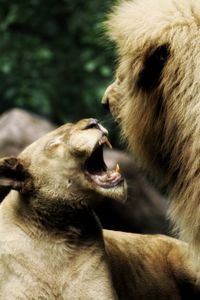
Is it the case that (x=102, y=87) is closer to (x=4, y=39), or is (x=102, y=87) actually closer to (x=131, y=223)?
(x=4, y=39)

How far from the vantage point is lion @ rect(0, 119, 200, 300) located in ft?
15.2

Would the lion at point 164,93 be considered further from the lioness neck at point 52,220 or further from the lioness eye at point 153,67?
the lioness neck at point 52,220

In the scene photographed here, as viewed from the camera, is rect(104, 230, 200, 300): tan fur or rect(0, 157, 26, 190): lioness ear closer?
rect(0, 157, 26, 190): lioness ear

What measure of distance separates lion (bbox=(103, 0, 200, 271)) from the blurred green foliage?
6352 millimetres

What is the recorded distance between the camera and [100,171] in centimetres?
483

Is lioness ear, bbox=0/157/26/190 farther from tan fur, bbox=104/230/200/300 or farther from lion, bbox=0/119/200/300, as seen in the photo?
tan fur, bbox=104/230/200/300

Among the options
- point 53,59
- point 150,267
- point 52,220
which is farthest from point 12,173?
point 53,59

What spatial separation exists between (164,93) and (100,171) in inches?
20.4

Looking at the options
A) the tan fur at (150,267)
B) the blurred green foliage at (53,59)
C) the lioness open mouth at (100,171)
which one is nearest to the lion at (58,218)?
the lioness open mouth at (100,171)

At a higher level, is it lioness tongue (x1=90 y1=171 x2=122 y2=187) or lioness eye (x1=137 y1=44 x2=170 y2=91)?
lioness eye (x1=137 y1=44 x2=170 y2=91)

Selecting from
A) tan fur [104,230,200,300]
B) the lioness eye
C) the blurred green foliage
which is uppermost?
the lioness eye

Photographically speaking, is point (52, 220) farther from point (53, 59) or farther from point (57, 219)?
point (53, 59)

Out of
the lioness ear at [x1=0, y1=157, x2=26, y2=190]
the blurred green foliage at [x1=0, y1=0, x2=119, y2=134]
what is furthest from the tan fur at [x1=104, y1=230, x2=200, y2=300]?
the blurred green foliage at [x1=0, y1=0, x2=119, y2=134]

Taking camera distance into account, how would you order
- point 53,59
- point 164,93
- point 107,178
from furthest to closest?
point 53,59, point 164,93, point 107,178
